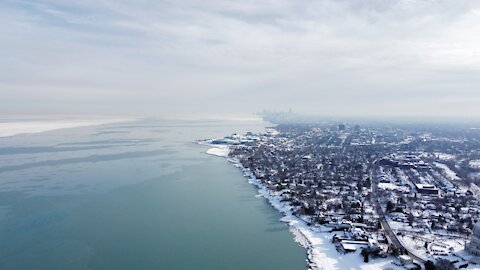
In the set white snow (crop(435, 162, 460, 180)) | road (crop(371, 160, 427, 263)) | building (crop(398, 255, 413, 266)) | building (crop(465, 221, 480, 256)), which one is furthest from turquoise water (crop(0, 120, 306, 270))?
white snow (crop(435, 162, 460, 180))

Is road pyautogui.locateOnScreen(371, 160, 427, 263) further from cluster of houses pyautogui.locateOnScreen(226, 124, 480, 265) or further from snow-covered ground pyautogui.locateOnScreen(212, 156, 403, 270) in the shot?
snow-covered ground pyautogui.locateOnScreen(212, 156, 403, 270)

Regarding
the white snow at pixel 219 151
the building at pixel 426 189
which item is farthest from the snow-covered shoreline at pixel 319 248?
the white snow at pixel 219 151

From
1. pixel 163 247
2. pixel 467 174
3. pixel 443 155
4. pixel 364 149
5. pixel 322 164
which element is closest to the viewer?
pixel 163 247

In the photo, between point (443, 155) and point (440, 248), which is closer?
point (440, 248)

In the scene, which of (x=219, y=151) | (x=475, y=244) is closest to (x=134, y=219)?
(x=475, y=244)

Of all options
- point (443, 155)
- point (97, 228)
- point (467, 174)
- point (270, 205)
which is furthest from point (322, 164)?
point (97, 228)

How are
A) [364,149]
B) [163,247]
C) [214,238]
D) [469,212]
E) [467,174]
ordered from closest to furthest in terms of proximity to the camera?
[163,247]
[214,238]
[469,212]
[467,174]
[364,149]

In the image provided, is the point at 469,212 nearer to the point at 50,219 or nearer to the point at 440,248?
the point at 440,248
